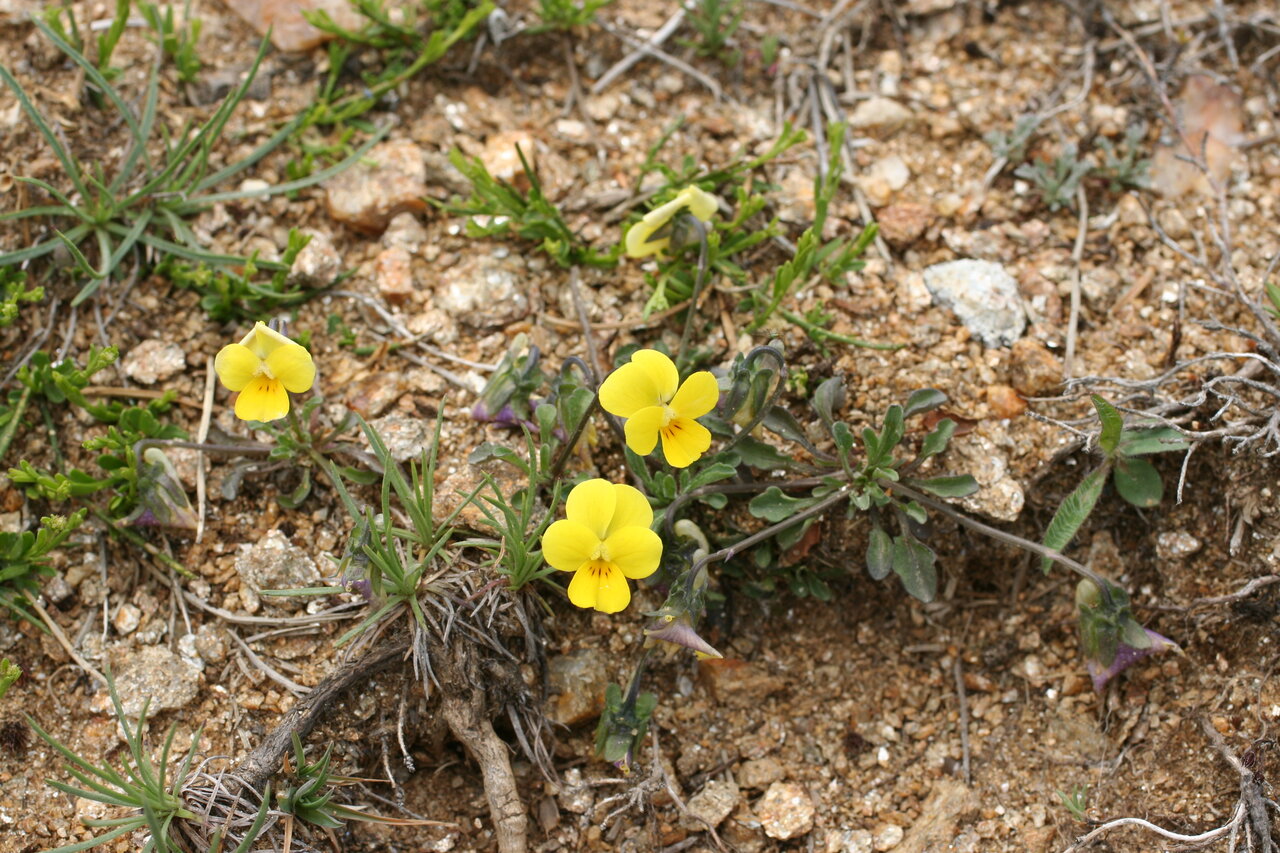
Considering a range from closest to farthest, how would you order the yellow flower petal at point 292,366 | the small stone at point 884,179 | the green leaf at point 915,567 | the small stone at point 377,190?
the yellow flower petal at point 292,366
the green leaf at point 915,567
the small stone at point 377,190
the small stone at point 884,179

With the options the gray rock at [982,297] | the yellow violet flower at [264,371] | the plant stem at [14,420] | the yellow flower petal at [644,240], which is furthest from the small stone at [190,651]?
the gray rock at [982,297]

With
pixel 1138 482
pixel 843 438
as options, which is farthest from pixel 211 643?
pixel 1138 482

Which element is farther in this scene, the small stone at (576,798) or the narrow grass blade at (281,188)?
the narrow grass blade at (281,188)

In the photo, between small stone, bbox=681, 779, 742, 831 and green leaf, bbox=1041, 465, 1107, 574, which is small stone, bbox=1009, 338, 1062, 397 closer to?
green leaf, bbox=1041, 465, 1107, 574

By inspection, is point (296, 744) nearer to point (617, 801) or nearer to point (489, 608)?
point (489, 608)

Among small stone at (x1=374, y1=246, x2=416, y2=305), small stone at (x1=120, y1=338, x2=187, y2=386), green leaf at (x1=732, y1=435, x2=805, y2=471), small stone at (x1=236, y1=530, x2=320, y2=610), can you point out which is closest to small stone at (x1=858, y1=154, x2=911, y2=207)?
green leaf at (x1=732, y1=435, x2=805, y2=471)

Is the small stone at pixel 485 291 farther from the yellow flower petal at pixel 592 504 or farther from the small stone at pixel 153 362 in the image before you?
the yellow flower petal at pixel 592 504

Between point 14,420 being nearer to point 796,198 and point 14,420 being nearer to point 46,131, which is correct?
point 46,131

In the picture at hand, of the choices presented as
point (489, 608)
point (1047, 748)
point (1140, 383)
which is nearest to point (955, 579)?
point (1047, 748)
